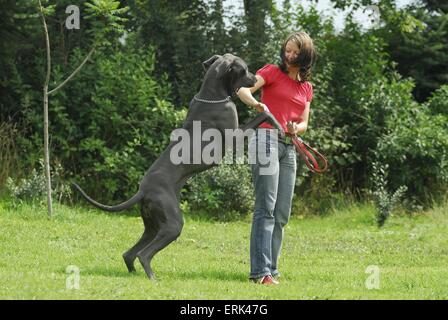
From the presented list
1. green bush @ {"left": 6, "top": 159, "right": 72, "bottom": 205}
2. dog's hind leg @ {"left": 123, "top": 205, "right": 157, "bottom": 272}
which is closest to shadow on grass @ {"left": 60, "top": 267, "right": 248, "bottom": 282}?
dog's hind leg @ {"left": 123, "top": 205, "right": 157, "bottom": 272}

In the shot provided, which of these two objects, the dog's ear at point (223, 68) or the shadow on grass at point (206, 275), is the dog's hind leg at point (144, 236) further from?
the dog's ear at point (223, 68)

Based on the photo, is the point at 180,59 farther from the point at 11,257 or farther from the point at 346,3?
the point at 11,257

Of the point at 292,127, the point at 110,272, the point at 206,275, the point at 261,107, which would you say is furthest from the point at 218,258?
the point at 261,107

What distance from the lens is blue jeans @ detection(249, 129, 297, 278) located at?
19.9 ft

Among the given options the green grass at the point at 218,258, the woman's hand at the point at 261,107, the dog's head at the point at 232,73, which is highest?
the dog's head at the point at 232,73

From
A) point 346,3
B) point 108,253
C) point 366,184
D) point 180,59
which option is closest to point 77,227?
point 108,253

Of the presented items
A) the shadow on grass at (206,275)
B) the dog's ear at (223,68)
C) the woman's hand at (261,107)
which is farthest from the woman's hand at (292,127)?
the shadow on grass at (206,275)

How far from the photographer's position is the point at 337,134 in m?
13.6

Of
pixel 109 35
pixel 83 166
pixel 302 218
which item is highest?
pixel 109 35

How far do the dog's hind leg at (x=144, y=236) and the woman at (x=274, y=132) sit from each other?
32.1 inches

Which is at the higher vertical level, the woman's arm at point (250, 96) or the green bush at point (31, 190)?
the woman's arm at point (250, 96)

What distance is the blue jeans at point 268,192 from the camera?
6062mm

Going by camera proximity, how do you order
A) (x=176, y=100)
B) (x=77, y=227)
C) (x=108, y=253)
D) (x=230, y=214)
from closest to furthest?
1. (x=108, y=253)
2. (x=77, y=227)
3. (x=230, y=214)
4. (x=176, y=100)

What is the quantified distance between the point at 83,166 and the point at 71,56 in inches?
71.6
